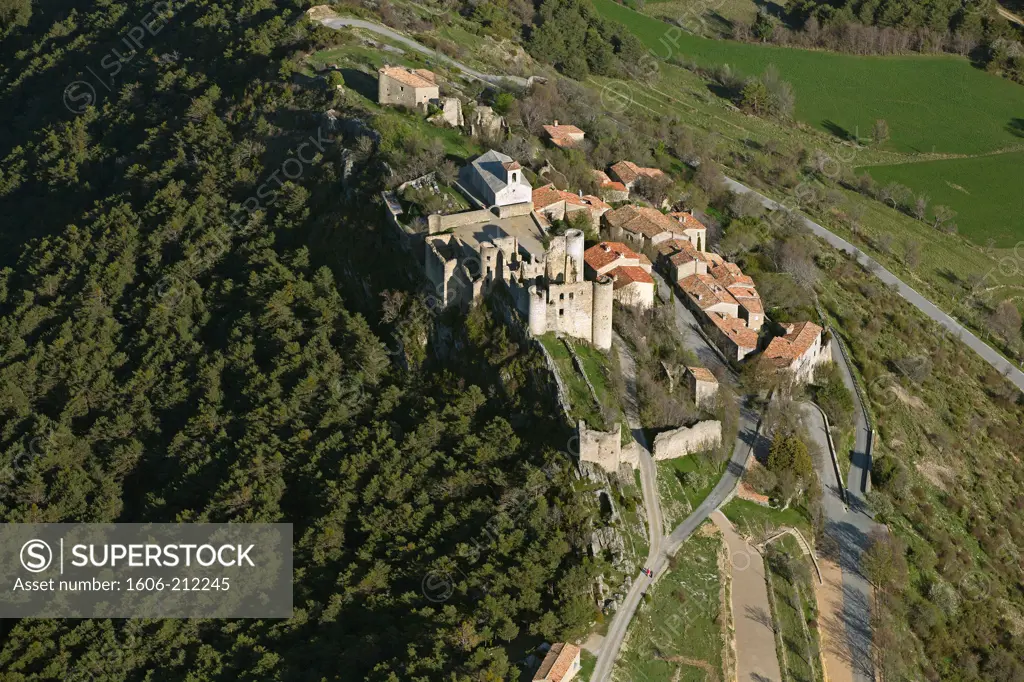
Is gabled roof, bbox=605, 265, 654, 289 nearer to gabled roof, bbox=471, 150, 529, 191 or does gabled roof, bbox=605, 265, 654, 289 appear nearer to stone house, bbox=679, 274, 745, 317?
stone house, bbox=679, 274, 745, 317

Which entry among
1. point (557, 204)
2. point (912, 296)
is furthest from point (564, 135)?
point (912, 296)

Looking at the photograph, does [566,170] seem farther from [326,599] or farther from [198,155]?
[326,599]

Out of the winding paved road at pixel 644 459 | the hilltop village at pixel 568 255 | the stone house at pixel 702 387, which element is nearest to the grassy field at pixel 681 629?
the winding paved road at pixel 644 459

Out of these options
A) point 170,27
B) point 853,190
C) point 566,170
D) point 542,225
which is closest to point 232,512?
point 542,225

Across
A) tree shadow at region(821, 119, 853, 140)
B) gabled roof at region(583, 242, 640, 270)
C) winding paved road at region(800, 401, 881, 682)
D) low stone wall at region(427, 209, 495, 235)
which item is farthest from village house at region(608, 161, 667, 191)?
tree shadow at region(821, 119, 853, 140)

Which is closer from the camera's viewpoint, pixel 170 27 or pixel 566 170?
pixel 566 170

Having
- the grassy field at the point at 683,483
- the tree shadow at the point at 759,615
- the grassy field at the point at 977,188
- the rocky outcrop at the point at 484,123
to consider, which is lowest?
the grassy field at the point at 977,188

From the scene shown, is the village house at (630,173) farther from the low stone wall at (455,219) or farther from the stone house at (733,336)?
the low stone wall at (455,219)
